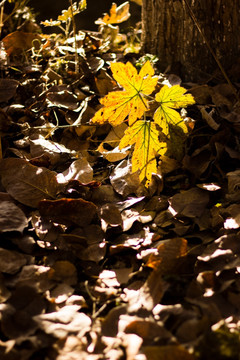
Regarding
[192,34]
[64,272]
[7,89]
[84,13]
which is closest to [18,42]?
[7,89]

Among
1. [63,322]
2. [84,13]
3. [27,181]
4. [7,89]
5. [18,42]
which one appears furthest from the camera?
[84,13]

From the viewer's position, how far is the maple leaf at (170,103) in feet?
4.58

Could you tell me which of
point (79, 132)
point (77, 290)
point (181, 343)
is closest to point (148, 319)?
point (181, 343)

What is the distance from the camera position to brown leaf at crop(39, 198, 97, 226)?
1.34 meters

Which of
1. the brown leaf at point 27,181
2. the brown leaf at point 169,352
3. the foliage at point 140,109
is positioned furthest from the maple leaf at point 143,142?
the brown leaf at point 169,352

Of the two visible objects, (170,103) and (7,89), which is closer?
(170,103)

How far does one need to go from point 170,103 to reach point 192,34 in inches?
23.2

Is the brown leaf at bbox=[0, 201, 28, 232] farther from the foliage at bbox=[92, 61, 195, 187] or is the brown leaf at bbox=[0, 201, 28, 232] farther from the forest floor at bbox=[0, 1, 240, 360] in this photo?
the foliage at bbox=[92, 61, 195, 187]

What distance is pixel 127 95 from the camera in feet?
4.57

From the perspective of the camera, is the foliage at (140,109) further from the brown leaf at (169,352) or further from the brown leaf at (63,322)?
the brown leaf at (169,352)

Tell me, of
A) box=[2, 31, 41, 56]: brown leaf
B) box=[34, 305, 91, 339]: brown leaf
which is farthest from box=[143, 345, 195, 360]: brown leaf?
box=[2, 31, 41, 56]: brown leaf

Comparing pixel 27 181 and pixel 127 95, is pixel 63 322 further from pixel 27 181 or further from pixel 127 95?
pixel 127 95

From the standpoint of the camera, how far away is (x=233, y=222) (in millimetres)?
1333

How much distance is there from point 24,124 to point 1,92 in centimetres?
16
